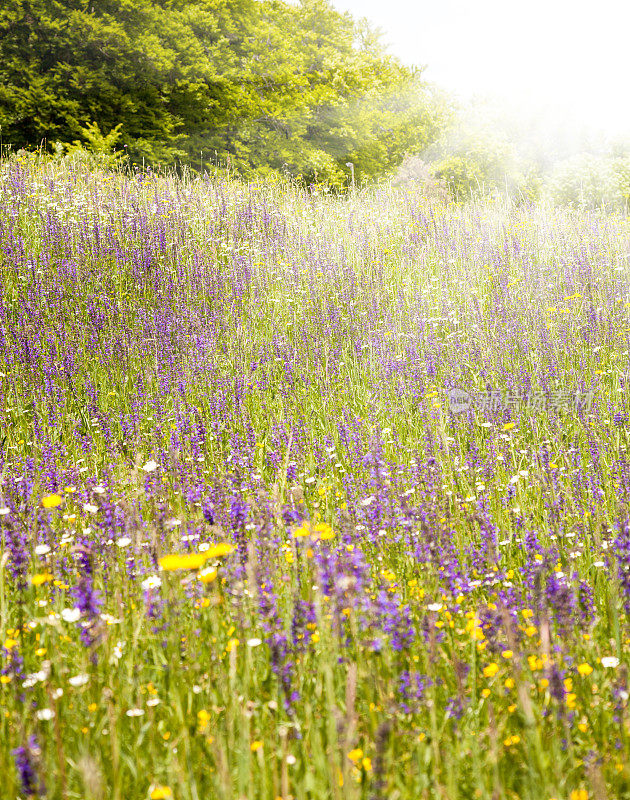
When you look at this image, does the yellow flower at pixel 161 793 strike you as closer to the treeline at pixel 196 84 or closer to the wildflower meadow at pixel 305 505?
the wildflower meadow at pixel 305 505

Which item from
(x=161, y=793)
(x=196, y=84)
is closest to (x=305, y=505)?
(x=161, y=793)

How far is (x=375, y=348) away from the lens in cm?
444

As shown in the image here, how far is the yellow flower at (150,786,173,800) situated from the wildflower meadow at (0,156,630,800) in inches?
0.4

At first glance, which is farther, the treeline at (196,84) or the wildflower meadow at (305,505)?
the treeline at (196,84)

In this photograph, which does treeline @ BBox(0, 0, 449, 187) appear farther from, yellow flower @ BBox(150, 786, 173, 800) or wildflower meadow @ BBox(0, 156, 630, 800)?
yellow flower @ BBox(150, 786, 173, 800)

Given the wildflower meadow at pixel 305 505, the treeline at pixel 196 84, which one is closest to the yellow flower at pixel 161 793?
the wildflower meadow at pixel 305 505

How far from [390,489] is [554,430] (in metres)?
1.24

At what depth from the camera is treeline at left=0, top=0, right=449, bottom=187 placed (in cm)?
1369

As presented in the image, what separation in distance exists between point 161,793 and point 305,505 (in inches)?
51.7

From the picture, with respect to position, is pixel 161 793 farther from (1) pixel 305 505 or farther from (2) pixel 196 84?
(2) pixel 196 84

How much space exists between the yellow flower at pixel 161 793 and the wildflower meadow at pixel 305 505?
0.01m

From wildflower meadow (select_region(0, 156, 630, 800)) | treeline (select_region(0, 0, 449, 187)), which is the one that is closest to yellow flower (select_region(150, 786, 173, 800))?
wildflower meadow (select_region(0, 156, 630, 800))

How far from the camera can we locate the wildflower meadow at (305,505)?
1.32 m

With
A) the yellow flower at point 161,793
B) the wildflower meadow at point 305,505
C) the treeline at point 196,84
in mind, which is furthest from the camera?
the treeline at point 196,84
